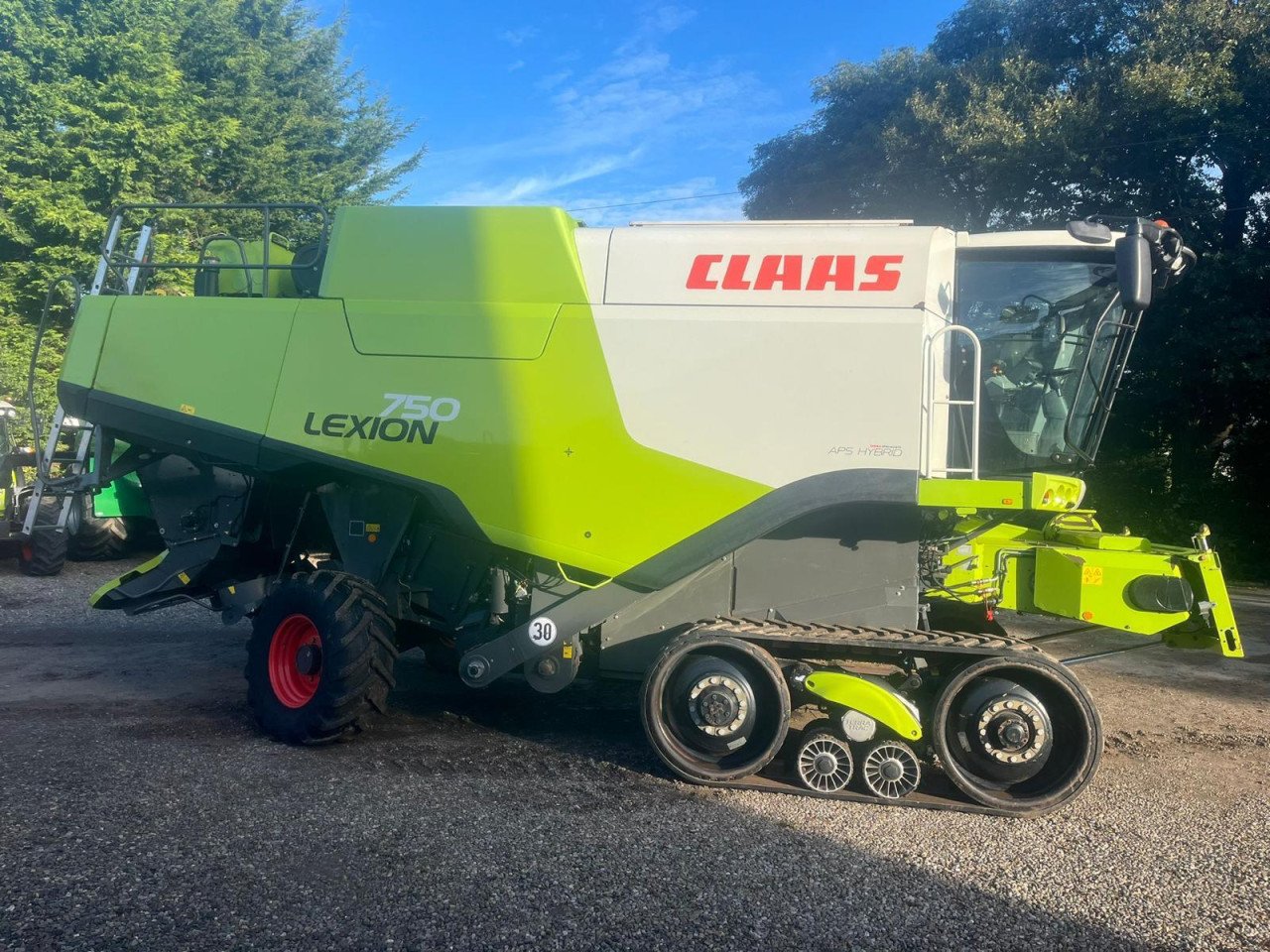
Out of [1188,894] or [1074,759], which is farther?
[1074,759]

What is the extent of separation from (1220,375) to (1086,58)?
5.65m

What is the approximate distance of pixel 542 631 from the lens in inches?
194

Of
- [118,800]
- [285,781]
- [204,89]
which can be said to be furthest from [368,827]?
[204,89]

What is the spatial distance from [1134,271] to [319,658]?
15.5 feet

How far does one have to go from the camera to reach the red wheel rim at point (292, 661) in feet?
17.6

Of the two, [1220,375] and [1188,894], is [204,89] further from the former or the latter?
[1188,894]

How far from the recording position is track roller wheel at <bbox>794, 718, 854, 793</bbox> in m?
4.59

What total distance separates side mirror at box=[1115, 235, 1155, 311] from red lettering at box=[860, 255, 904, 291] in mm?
1042

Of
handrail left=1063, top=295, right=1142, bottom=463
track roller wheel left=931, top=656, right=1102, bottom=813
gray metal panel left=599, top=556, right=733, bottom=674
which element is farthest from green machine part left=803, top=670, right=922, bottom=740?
handrail left=1063, top=295, right=1142, bottom=463

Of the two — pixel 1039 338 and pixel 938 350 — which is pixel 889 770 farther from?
pixel 1039 338

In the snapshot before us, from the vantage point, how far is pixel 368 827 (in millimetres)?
4098

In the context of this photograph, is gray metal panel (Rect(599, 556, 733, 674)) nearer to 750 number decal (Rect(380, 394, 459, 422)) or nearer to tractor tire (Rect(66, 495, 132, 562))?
750 number decal (Rect(380, 394, 459, 422))

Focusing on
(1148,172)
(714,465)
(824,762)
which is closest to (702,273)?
(714,465)

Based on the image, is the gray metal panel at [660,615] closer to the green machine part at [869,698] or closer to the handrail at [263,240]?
the green machine part at [869,698]
